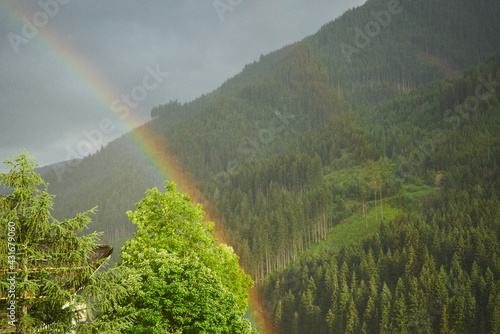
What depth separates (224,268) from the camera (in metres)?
35.2

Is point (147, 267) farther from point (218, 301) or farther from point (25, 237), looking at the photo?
point (25, 237)

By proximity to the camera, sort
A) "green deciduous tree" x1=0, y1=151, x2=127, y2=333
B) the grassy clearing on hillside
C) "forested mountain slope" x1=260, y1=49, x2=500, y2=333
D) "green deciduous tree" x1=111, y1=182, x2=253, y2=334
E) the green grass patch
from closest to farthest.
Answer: "green deciduous tree" x1=0, y1=151, x2=127, y2=333 → "green deciduous tree" x1=111, y1=182, x2=253, y2=334 → "forested mountain slope" x1=260, y1=49, x2=500, y2=333 → the green grass patch → the grassy clearing on hillside

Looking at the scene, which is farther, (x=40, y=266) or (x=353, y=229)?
(x=353, y=229)

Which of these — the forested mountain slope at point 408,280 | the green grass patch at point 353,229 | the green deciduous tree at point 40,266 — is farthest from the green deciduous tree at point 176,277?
the green grass patch at point 353,229

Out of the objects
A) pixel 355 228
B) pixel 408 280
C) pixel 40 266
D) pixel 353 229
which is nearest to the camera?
pixel 40 266

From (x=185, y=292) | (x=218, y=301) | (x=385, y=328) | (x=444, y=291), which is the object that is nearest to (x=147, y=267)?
(x=185, y=292)

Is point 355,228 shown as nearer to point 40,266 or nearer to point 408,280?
point 408,280

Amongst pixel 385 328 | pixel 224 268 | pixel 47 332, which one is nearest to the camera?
pixel 47 332

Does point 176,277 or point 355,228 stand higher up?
point 355,228

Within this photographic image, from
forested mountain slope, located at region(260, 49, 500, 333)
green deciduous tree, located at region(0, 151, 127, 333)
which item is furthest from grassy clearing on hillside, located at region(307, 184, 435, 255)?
green deciduous tree, located at region(0, 151, 127, 333)

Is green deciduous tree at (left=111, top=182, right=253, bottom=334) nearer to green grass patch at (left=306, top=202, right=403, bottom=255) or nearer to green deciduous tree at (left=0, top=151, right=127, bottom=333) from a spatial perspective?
green deciduous tree at (left=0, top=151, right=127, bottom=333)

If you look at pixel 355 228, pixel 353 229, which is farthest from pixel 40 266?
pixel 355 228

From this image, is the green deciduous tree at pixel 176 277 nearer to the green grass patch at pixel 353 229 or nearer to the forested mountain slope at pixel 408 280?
the forested mountain slope at pixel 408 280

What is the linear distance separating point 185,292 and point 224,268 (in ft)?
31.9
